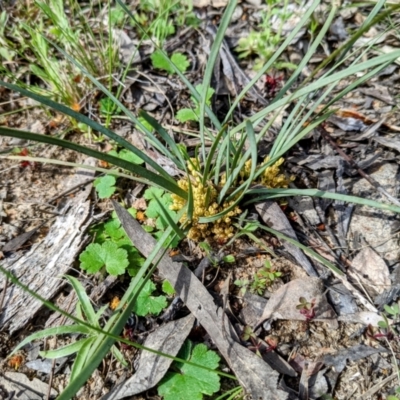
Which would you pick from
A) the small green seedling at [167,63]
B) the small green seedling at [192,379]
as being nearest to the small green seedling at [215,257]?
the small green seedling at [192,379]

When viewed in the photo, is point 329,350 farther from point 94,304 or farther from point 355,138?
point 355,138

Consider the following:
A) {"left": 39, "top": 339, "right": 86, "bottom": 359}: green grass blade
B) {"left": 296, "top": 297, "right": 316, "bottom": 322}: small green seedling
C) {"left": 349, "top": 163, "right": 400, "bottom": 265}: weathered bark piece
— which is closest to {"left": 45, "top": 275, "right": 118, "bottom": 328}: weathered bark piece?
{"left": 39, "top": 339, "right": 86, "bottom": 359}: green grass blade

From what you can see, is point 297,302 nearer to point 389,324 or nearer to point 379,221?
point 389,324

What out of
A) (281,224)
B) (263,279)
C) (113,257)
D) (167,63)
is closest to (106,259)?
(113,257)

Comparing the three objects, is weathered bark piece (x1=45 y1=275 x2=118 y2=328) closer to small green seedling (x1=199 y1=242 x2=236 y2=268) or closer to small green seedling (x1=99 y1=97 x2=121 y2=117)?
small green seedling (x1=199 y1=242 x2=236 y2=268)

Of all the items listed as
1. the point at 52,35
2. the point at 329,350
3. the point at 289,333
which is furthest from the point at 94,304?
the point at 52,35
